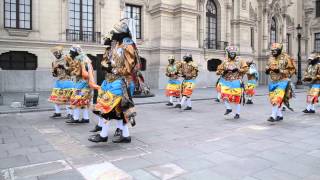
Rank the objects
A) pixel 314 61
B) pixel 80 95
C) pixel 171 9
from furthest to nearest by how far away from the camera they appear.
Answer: pixel 171 9 < pixel 314 61 < pixel 80 95

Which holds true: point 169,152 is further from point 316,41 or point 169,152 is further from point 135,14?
point 316,41

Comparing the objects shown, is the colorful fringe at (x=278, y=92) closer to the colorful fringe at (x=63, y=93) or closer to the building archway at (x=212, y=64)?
the colorful fringe at (x=63, y=93)

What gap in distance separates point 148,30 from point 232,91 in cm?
1565

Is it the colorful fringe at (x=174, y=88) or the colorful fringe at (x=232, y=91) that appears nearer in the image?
the colorful fringe at (x=232, y=91)

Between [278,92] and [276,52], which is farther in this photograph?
[276,52]

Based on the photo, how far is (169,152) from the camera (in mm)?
5539

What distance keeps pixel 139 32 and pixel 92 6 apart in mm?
3984

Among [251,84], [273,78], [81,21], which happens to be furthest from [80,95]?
[81,21]

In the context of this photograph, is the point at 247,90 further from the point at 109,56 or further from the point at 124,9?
the point at 124,9

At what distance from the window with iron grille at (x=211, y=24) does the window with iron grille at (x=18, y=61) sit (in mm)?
13749

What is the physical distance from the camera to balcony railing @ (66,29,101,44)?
20641mm

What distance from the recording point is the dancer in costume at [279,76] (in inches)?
343

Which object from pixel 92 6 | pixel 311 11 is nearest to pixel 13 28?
pixel 92 6

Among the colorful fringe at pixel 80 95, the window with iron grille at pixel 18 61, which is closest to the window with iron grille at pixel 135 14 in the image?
the window with iron grille at pixel 18 61
